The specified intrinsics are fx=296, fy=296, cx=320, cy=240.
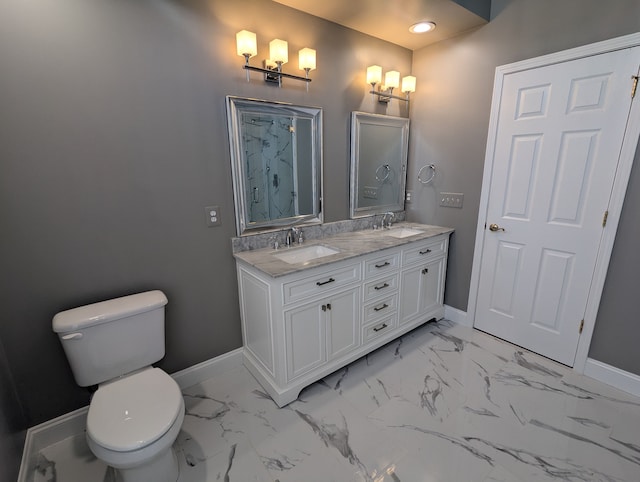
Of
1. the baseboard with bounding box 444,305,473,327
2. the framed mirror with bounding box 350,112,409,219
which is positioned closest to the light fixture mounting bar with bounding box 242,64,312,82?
the framed mirror with bounding box 350,112,409,219

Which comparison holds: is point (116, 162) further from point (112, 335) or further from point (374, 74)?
point (374, 74)

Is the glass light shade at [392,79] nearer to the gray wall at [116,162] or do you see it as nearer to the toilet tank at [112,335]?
the gray wall at [116,162]

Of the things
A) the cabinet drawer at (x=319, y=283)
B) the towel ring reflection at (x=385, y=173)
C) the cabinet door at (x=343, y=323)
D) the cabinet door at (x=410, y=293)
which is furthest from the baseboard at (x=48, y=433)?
the towel ring reflection at (x=385, y=173)

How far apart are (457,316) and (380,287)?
1.08 metres

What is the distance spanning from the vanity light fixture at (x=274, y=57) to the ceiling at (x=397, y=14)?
0.32 m

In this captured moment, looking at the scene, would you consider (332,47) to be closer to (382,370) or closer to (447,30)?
(447,30)

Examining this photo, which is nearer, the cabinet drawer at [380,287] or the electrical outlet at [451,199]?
the cabinet drawer at [380,287]

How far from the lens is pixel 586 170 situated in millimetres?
1894

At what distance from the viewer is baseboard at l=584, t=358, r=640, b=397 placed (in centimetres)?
186

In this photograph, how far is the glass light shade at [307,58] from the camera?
6.28 feet

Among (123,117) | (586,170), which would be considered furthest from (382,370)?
(123,117)

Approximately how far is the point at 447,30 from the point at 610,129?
133 cm

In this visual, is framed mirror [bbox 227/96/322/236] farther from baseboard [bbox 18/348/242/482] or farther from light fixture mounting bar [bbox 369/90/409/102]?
baseboard [bbox 18/348/242/482]

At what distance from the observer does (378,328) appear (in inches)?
87.1
